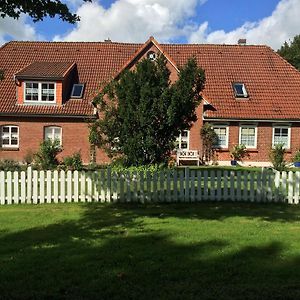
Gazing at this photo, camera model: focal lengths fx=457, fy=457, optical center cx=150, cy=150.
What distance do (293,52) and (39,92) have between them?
133 ft

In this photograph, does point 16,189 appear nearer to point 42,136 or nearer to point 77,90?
point 42,136

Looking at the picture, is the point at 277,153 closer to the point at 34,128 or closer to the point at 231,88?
the point at 231,88

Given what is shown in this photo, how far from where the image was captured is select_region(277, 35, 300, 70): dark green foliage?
2264 inches

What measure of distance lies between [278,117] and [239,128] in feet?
8.12

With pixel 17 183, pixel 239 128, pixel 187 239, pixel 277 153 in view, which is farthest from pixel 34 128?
pixel 187 239

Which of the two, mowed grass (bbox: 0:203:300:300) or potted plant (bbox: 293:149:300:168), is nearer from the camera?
mowed grass (bbox: 0:203:300:300)

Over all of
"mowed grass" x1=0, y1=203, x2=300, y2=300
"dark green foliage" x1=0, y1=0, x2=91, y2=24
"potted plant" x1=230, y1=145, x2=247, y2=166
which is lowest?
"mowed grass" x1=0, y1=203, x2=300, y2=300

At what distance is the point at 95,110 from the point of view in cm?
2738

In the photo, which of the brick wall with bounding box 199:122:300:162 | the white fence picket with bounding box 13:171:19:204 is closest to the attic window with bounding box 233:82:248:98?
the brick wall with bounding box 199:122:300:162

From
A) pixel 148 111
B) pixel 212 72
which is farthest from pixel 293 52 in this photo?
pixel 148 111

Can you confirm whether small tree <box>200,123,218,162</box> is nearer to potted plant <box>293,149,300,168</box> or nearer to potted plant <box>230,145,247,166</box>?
potted plant <box>230,145,247,166</box>

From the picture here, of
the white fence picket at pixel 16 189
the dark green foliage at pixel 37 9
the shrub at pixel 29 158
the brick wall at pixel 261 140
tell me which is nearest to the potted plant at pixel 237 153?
the brick wall at pixel 261 140

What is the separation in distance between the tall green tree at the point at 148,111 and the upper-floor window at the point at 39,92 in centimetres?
1610

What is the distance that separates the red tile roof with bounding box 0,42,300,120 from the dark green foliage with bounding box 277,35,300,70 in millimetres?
26060
